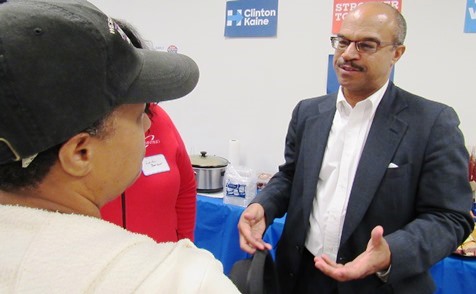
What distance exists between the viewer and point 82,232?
A: 427mm

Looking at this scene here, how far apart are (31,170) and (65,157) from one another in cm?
4

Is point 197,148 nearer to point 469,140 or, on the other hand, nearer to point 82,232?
point 469,140

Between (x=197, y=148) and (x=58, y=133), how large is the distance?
262 centimetres

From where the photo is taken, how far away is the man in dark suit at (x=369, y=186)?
1161 mm

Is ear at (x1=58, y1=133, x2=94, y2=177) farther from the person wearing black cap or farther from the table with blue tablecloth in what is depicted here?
the table with blue tablecloth

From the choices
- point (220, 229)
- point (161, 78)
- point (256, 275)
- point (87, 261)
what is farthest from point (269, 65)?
point (87, 261)

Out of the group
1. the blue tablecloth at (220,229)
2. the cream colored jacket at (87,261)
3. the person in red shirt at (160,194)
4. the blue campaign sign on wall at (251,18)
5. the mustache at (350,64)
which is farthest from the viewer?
the blue campaign sign on wall at (251,18)

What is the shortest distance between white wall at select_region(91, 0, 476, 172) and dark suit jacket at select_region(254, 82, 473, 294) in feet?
3.52

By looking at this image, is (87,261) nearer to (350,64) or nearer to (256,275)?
(256,275)

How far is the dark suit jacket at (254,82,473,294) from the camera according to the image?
1.16 meters

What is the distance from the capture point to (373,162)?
1266mm

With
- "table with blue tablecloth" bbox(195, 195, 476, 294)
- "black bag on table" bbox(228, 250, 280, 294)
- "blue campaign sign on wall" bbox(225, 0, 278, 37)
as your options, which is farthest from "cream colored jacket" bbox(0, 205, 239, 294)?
"blue campaign sign on wall" bbox(225, 0, 278, 37)

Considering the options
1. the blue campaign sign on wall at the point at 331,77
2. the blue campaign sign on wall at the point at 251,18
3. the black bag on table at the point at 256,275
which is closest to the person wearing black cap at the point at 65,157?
the black bag on table at the point at 256,275

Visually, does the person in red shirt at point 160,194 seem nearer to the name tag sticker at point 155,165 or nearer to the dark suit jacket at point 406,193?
the name tag sticker at point 155,165
